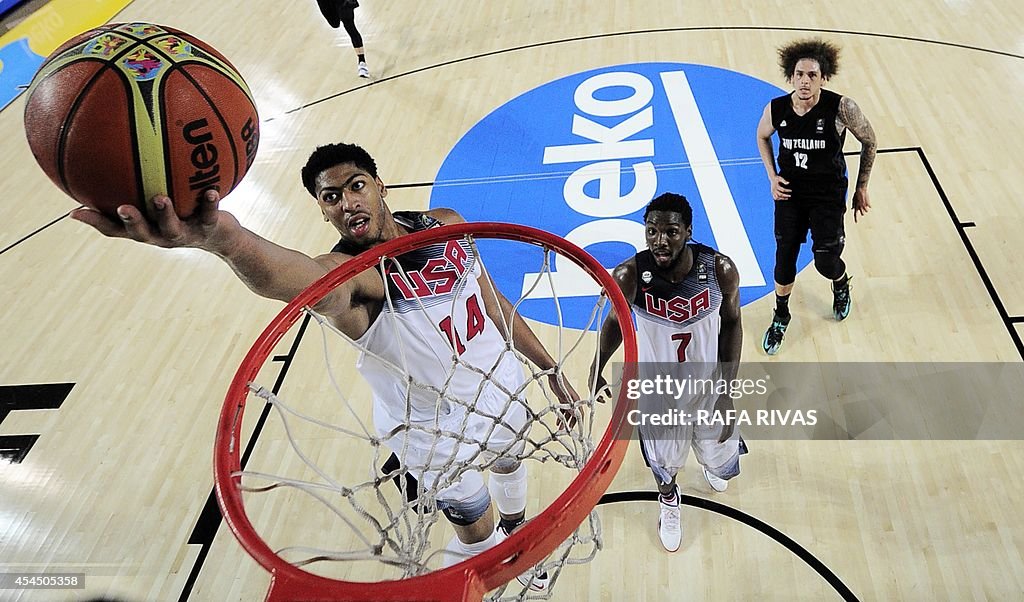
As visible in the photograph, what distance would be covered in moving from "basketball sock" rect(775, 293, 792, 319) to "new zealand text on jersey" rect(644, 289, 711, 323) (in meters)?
1.16

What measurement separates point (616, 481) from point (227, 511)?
82.6 inches

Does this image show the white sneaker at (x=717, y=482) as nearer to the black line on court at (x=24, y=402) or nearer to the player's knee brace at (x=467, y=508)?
the player's knee brace at (x=467, y=508)

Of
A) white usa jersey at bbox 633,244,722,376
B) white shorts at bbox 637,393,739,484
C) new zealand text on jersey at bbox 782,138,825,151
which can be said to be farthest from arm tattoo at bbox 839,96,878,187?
white shorts at bbox 637,393,739,484

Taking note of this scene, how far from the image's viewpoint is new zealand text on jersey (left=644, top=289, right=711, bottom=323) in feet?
9.59

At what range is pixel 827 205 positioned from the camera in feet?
11.9

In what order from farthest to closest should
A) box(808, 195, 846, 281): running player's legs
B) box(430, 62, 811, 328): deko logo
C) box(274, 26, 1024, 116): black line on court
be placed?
box(274, 26, 1024, 116): black line on court → box(430, 62, 811, 328): deko logo → box(808, 195, 846, 281): running player's legs

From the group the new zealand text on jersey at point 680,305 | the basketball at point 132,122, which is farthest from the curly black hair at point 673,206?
→ the basketball at point 132,122

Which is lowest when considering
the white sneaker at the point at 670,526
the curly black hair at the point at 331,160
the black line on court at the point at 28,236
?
the white sneaker at the point at 670,526

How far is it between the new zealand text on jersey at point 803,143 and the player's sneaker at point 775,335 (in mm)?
881

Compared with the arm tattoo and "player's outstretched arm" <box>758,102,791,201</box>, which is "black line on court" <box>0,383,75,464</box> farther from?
the arm tattoo

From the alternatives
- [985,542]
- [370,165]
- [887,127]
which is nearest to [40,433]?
[370,165]

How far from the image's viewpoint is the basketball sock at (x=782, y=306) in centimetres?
392

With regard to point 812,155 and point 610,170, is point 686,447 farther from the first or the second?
point 610,170

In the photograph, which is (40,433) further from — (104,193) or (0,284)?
(104,193)
